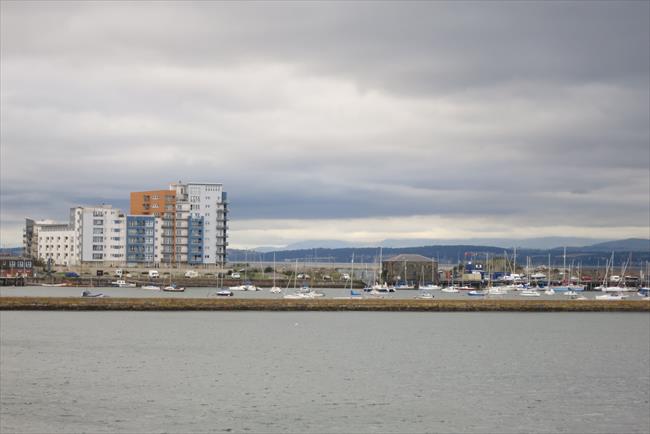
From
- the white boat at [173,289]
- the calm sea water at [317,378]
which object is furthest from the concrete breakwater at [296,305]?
the white boat at [173,289]

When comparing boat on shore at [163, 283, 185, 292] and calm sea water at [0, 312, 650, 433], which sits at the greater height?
boat on shore at [163, 283, 185, 292]

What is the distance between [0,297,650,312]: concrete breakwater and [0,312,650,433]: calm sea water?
15274 millimetres

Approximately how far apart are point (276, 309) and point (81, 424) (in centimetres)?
8308

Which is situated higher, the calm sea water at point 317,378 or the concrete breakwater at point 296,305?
the concrete breakwater at point 296,305

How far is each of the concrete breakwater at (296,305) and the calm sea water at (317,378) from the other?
15.3m

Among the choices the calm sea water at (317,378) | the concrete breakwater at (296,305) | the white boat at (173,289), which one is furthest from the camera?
the white boat at (173,289)

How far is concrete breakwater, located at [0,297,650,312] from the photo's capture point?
117250 millimetres

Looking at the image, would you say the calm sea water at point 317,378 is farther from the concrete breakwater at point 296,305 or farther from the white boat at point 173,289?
the white boat at point 173,289

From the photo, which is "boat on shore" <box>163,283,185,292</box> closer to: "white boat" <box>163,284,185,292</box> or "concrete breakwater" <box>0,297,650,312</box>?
"white boat" <box>163,284,185,292</box>

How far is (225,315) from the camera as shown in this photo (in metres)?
119

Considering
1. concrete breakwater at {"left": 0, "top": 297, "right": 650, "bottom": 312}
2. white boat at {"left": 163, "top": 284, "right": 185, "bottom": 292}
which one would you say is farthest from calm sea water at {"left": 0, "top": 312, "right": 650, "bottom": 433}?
white boat at {"left": 163, "top": 284, "right": 185, "bottom": 292}

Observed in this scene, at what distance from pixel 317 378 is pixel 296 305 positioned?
6622cm

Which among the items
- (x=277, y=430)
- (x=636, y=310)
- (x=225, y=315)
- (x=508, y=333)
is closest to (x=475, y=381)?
(x=277, y=430)

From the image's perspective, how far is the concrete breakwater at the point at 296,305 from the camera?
117 metres
